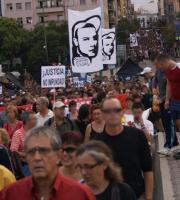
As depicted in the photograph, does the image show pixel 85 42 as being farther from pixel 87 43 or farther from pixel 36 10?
pixel 36 10

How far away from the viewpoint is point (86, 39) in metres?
19.5

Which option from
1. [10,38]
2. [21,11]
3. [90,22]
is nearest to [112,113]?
[90,22]

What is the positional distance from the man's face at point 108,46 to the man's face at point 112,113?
23.5 m

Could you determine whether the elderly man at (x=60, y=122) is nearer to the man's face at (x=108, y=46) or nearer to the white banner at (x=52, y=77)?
the white banner at (x=52, y=77)

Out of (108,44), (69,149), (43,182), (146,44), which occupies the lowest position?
(146,44)

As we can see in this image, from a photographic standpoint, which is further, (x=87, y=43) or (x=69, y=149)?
(x=87, y=43)

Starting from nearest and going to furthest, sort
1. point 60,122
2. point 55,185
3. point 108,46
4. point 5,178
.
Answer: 1. point 55,185
2. point 5,178
3. point 60,122
4. point 108,46

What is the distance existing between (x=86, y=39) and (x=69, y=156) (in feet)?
46.2

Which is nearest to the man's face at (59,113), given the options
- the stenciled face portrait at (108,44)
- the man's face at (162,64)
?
the man's face at (162,64)

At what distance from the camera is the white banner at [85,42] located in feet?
Answer: 63.4

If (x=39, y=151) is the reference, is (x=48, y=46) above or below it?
below

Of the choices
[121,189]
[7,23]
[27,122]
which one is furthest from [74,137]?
[7,23]

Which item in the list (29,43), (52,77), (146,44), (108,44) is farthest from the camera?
(146,44)

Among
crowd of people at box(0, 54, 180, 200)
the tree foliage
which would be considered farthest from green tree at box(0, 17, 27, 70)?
crowd of people at box(0, 54, 180, 200)
